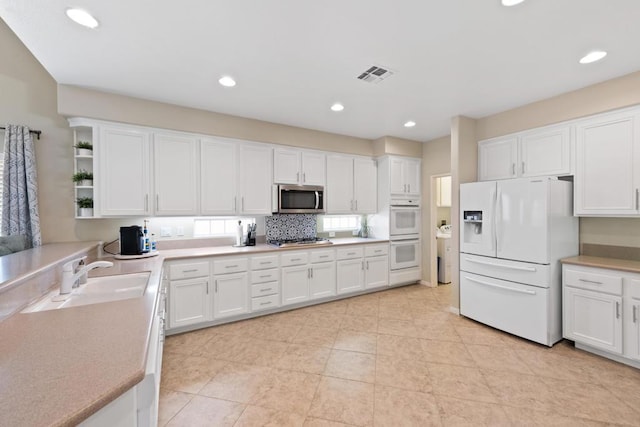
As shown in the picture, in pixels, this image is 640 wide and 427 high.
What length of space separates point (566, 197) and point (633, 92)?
1047 millimetres

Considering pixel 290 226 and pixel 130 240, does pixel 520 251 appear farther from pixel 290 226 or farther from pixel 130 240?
pixel 130 240

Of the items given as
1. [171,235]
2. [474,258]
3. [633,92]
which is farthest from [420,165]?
[171,235]

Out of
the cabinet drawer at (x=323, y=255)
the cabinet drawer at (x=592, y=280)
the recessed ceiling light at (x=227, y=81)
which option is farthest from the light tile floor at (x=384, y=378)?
the recessed ceiling light at (x=227, y=81)

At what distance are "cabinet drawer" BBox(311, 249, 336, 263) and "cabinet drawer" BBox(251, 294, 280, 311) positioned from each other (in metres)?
0.71

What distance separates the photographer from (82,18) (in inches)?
68.4

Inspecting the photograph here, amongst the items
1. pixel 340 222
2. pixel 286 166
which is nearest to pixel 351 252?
pixel 340 222

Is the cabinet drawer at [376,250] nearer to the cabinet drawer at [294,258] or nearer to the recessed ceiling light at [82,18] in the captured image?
the cabinet drawer at [294,258]

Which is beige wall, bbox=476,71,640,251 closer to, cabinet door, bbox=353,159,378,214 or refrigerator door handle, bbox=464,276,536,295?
refrigerator door handle, bbox=464,276,536,295

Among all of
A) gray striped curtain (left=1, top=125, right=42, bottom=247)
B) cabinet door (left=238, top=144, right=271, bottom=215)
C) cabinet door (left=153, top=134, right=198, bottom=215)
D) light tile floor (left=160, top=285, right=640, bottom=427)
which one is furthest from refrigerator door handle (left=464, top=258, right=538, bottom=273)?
gray striped curtain (left=1, top=125, right=42, bottom=247)

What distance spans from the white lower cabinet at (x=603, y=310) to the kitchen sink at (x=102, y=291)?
3763mm

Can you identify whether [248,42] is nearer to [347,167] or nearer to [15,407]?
[15,407]

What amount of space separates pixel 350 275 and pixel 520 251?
7.06ft

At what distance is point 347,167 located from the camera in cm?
446

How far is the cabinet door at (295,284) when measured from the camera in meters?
3.57
